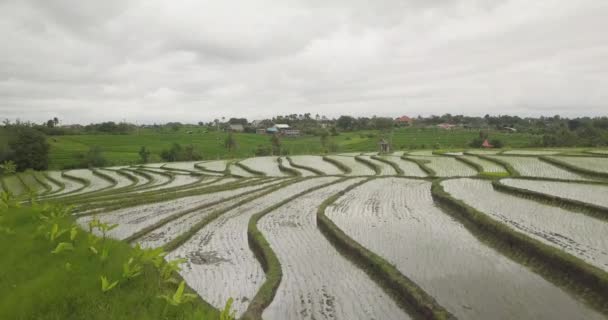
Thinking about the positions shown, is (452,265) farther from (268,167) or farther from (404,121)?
(404,121)

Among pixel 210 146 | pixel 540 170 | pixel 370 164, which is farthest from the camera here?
pixel 210 146

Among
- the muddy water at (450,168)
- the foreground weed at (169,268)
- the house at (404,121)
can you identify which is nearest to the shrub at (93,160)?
the muddy water at (450,168)

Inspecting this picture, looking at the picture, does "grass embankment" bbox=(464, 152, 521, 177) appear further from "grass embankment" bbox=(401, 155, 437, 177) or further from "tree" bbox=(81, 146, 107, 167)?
"tree" bbox=(81, 146, 107, 167)

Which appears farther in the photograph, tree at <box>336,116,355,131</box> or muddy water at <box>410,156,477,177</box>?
tree at <box>336,116,355,131</box>

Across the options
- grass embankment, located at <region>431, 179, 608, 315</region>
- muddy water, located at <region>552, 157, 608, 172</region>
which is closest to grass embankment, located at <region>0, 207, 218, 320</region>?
grass embankment, located at <region>431, 179, 608, 315</region>

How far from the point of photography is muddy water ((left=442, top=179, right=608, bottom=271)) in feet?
21.0

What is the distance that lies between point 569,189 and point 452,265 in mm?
8736

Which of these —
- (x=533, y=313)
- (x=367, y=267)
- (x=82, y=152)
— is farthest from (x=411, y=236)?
(x=82, y=152)

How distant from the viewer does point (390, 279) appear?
5.66 meters

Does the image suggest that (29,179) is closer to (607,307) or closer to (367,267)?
(367,267)

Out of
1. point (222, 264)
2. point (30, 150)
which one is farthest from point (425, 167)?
point (30, 150)

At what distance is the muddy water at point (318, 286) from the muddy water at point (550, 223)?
362cm

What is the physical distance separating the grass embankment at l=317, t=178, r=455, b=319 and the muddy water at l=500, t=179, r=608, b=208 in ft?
23.4

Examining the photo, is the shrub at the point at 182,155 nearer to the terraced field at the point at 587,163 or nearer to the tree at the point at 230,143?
the tree at the point at 230,143
